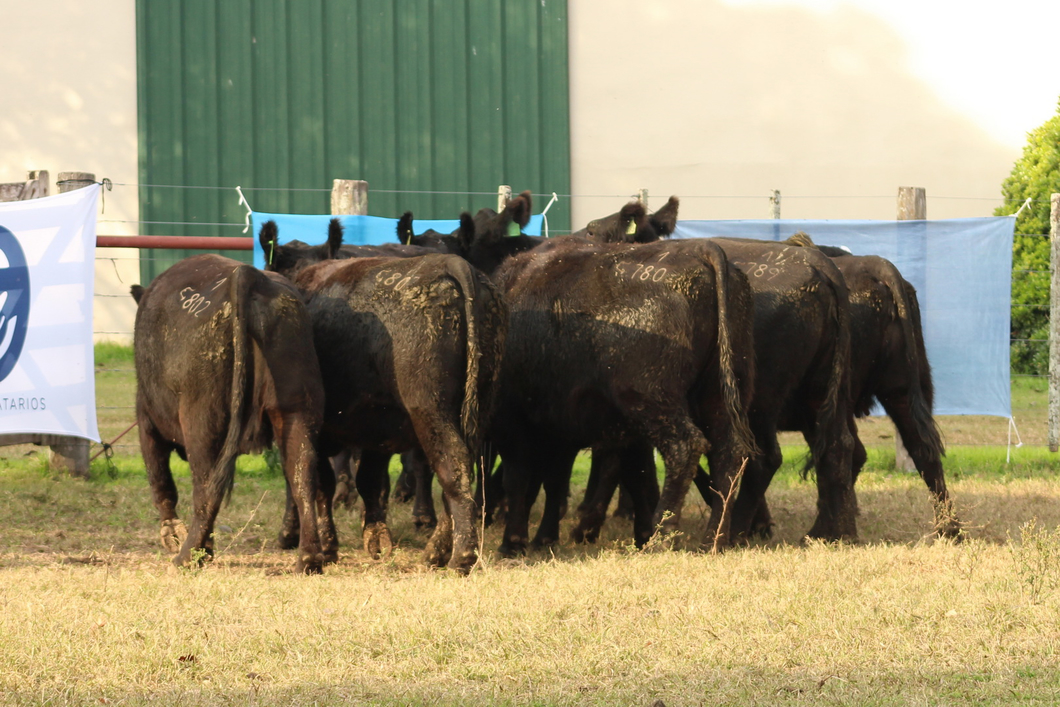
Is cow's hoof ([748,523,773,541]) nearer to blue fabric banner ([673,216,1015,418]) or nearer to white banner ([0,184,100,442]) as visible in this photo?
blue fabric banner ([673,216,1015,418])

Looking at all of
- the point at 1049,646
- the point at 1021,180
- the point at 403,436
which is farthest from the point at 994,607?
the point at 1021,180

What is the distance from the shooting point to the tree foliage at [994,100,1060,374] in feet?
45.1

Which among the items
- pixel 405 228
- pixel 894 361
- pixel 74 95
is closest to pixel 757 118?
pixel 74 95

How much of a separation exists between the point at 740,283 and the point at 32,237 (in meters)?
5.30

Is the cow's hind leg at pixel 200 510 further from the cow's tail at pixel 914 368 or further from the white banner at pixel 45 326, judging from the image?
the cow's tail at pixel 914 368

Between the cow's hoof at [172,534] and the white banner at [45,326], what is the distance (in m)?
2.37

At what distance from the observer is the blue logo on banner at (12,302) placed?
8.71 meters

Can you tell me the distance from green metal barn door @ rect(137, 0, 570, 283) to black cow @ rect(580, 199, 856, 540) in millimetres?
10624

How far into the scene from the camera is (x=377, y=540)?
22.4 feet

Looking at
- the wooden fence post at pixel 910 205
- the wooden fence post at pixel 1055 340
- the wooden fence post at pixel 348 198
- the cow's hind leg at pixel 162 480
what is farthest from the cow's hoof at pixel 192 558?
the wooden fence post at pixel 1055 340

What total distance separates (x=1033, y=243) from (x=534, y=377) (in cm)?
922

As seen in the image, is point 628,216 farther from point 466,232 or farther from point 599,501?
point 599,501

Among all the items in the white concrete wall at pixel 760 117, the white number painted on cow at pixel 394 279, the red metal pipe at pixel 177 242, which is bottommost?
the white number painted on cow at pixel 394 279

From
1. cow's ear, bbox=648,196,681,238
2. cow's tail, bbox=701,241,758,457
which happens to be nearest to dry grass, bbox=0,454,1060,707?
cow's tail, bbox=701,241,758,457
